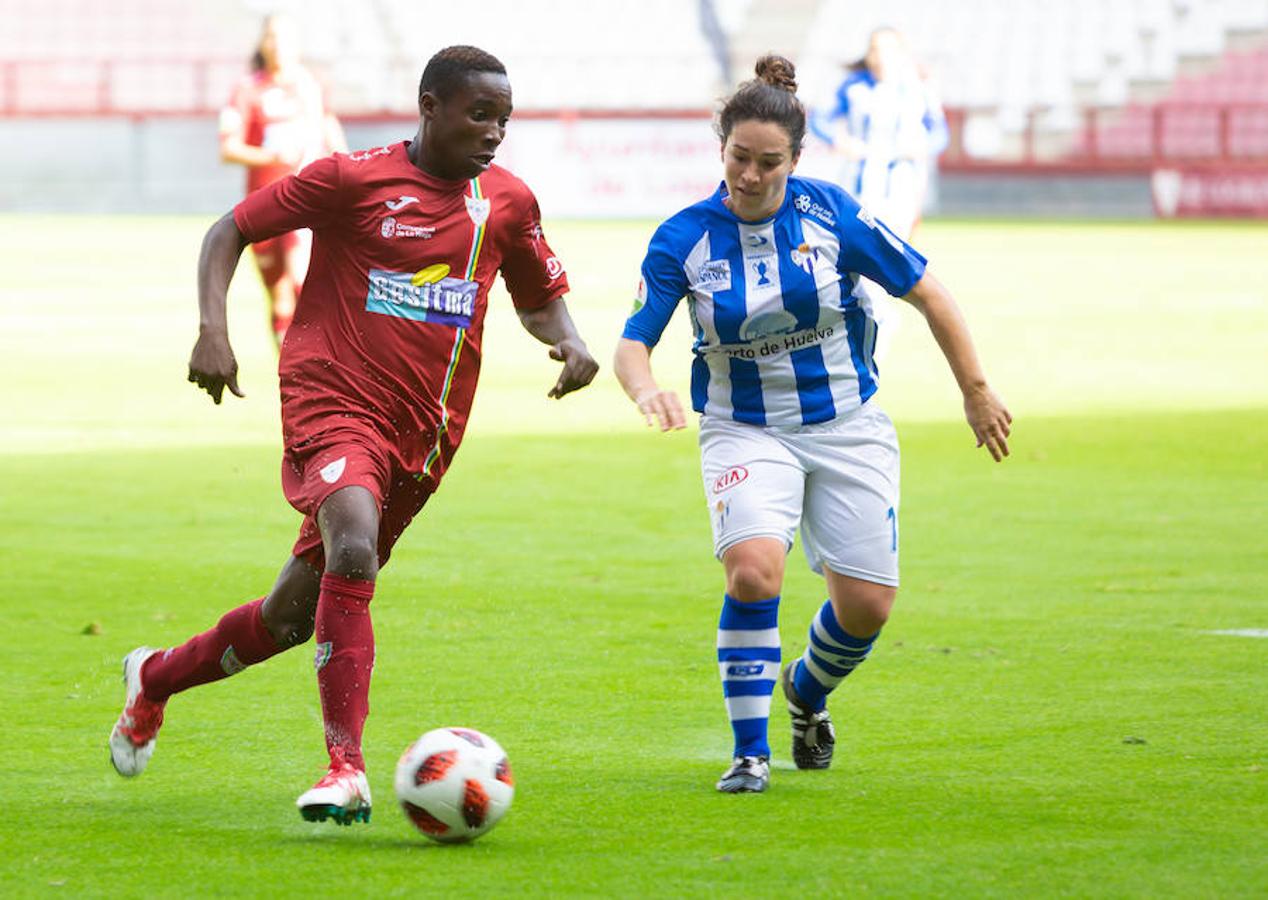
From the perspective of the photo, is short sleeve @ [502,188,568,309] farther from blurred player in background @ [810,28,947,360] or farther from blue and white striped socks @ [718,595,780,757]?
blurred player in background @ [810,28,947,360]

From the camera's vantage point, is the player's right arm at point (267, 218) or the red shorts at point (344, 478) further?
the player's right arm at point (267, 218)

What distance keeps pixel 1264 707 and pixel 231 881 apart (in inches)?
120

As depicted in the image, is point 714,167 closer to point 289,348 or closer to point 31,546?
point 31,546

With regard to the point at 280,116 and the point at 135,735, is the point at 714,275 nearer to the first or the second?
the point at 135,735

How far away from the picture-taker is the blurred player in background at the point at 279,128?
46.8ft

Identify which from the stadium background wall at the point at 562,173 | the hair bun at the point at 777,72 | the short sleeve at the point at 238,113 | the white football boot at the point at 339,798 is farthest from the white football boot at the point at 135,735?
the stadium background wall at the point at 562,173

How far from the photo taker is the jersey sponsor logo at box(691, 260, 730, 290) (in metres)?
5.42

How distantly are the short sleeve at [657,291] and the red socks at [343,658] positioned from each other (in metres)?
0.99

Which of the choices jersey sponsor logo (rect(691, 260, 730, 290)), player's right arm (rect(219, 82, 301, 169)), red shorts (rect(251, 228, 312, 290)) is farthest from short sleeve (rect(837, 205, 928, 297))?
player's right arm (rect(219, 82, 301, 169))

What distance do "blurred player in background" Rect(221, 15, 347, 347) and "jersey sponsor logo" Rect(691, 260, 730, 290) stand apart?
908cm

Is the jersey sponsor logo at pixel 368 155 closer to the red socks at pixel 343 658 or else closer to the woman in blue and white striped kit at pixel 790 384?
the woman in blue and white striped kit at pixel 790 384

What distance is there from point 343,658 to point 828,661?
4.50ft

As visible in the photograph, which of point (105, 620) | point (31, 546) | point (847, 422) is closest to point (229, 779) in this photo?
point (847, 422)

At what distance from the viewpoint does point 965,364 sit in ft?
17.9
